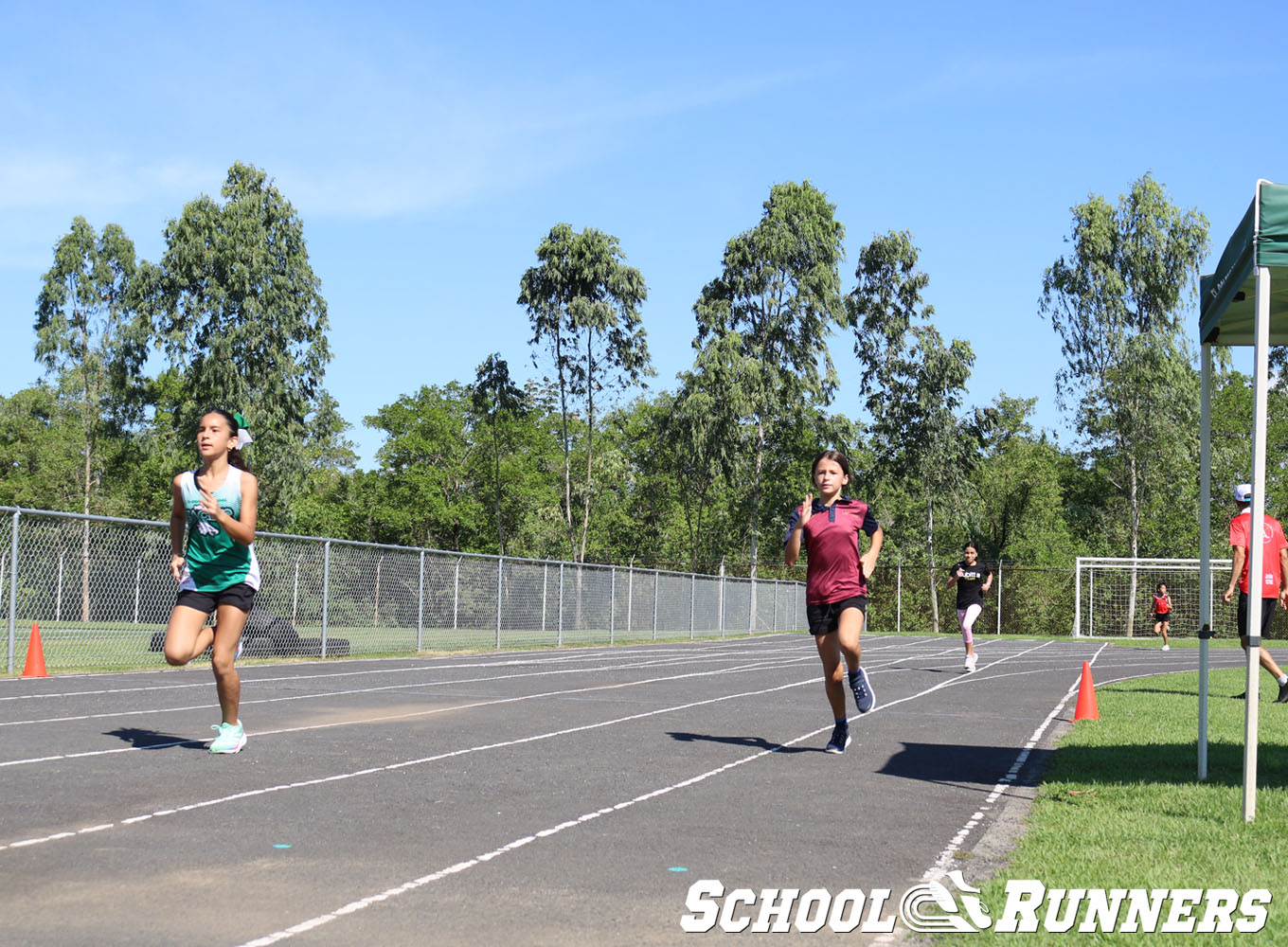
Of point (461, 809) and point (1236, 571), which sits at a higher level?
point (1236, 571)

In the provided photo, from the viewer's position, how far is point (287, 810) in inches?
236

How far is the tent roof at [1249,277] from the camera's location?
600 centimetres

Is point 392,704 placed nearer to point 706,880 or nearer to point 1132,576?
point 706,880

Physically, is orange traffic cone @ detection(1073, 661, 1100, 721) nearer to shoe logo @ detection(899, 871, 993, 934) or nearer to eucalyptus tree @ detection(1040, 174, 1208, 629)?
shoe logo @ detection(899, 871, 993, 934)

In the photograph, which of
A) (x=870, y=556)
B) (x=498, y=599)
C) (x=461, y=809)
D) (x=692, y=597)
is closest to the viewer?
(x=461, y=809)

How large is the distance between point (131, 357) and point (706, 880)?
4905cm

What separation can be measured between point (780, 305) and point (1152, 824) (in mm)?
44293

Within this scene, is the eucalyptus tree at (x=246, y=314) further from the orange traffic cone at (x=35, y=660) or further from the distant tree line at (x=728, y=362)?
the orange traffic cone at (x=35, y=660)

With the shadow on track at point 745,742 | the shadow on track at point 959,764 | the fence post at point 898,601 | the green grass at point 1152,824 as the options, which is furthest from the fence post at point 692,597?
the shadow on track at point 959,764

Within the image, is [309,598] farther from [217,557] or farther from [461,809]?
[461,809]

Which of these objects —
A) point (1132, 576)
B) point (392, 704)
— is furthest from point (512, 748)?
point (1132, 576)

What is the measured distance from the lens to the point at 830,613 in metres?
8.47

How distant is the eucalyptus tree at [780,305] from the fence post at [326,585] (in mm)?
29930

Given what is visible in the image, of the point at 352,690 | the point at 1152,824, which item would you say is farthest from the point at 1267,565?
the point at 352,690
